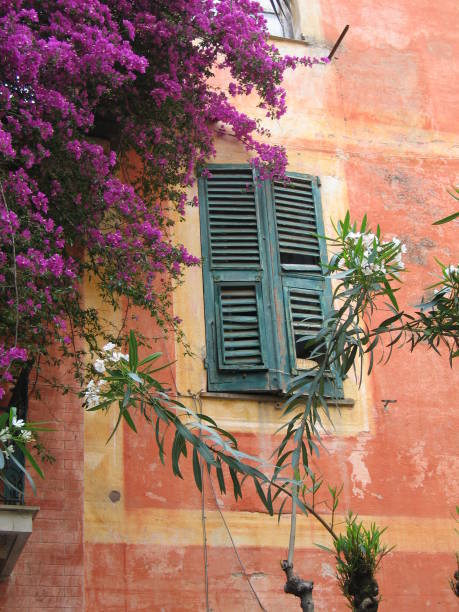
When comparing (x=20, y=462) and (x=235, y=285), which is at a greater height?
(x=235, y=285)

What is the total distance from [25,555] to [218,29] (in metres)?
4.13

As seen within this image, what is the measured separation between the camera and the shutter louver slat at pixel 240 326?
8945 millimetres

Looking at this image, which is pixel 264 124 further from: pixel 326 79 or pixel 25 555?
pixel 25 555

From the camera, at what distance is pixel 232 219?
9523 mm

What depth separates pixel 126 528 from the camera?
26.8 feet

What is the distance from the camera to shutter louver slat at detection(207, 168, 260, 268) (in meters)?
9.36

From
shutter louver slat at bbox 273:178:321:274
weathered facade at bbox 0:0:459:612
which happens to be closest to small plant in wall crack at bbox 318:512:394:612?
weathered facade at bbox 0:0:459:612

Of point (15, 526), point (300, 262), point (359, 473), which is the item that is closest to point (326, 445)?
point (359, 473)

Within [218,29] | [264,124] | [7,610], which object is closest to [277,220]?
[264,124]

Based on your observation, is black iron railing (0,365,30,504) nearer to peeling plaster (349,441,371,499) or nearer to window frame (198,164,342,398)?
window frame (198,164,342,398)

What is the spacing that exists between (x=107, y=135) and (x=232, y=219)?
1.22 meters

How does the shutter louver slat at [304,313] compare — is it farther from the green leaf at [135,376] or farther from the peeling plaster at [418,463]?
the green leaf at [135,376]

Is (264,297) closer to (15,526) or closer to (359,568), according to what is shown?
(359,568)

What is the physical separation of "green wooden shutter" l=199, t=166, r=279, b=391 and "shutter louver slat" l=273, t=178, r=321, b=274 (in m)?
0.21
